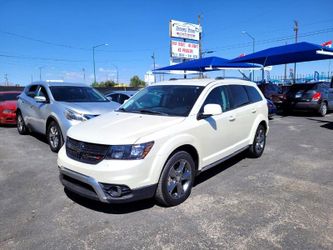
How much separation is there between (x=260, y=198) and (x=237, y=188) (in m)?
0.49

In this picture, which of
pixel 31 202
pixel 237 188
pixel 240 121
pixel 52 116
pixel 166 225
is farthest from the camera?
pixel 52 116

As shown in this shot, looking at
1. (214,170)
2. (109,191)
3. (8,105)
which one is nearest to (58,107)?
(214,170)

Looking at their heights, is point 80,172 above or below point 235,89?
below

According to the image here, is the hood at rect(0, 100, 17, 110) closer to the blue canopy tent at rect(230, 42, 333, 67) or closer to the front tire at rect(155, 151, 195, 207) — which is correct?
the front tire at rect(155, 151, 195, 207)

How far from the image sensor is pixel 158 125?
4184 millimetres

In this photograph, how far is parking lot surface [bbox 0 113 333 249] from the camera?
3355mm

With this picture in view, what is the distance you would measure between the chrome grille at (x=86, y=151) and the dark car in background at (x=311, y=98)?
13.0 metres

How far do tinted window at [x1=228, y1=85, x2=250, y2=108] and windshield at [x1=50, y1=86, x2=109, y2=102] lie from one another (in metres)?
3.79

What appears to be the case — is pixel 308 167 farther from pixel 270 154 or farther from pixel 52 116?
pixel 52 116

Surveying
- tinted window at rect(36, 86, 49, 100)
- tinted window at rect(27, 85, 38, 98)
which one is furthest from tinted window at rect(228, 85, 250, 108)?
tinted window at rect(27, 85, 38, 98)

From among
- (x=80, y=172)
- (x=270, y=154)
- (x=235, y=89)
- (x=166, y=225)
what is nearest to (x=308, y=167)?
(x=270, y=154)

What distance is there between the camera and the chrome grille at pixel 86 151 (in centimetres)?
380

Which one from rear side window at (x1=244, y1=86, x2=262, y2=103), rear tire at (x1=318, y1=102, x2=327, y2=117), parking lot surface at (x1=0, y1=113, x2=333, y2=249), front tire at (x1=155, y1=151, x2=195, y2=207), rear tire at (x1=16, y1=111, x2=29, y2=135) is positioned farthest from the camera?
rear tire at (x1=318, y1=102, x2=327, y2=117)

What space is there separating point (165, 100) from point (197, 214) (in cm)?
202
